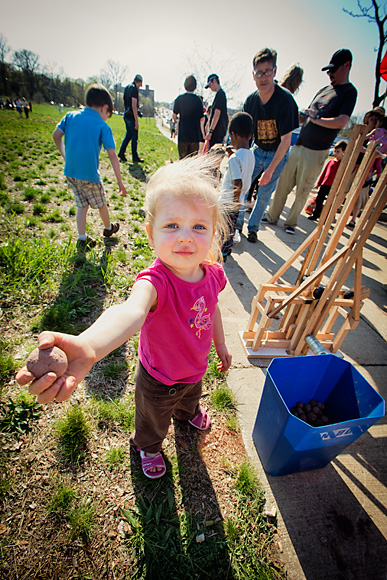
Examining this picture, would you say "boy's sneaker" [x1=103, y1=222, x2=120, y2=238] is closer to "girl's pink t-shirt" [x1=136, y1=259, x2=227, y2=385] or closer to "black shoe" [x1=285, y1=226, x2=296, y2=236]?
"girl's pink t-shirt" [x1=136, y1=259, x2=227, y2=385]

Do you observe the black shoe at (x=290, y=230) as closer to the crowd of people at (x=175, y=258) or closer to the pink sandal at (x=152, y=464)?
the crowd of people at (x=175, y=258)

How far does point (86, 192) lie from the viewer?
3.39 metres

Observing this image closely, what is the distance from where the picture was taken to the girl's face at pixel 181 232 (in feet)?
Answer: 3.59

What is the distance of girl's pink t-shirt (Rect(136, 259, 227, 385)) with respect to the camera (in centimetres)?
113

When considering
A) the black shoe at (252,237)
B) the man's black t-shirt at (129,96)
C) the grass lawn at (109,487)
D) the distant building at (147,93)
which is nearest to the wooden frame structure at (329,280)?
the grass lawn at (109,487)

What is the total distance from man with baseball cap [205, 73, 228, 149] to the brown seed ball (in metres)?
5.66

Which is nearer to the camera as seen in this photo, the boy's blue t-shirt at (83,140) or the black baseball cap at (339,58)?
the boy's blue t-shirt at (83,140)

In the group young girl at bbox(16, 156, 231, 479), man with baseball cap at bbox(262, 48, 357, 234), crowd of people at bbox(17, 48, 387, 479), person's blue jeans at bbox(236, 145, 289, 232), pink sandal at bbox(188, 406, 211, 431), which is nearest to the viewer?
crowd of people at bbox(17, 48, 387, 479)

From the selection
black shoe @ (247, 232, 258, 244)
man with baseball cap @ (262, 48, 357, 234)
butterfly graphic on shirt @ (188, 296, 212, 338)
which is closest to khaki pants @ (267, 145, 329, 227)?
man with baseball cap @ (262, 48, 357, 234)

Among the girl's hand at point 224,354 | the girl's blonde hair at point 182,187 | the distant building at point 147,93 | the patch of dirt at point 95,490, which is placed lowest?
the patch of dirt at point 95,490

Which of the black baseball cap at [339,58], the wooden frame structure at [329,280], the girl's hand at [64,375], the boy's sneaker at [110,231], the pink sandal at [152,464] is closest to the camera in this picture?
the girl's hand at [64,375]

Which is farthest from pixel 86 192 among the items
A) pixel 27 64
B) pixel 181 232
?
pixel 27 64

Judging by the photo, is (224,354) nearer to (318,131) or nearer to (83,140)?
(83,140)

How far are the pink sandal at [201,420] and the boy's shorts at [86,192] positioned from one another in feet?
9.74
